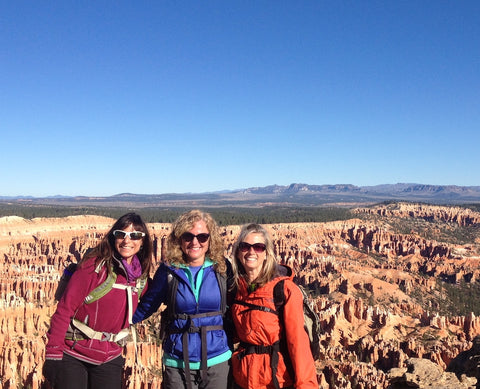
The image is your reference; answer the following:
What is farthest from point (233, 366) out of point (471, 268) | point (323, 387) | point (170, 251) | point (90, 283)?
point (471, 268)

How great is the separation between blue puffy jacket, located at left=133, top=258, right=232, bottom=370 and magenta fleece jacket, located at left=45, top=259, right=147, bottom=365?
597mm

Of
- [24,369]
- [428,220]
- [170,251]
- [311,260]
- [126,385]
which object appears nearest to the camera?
[170,251]

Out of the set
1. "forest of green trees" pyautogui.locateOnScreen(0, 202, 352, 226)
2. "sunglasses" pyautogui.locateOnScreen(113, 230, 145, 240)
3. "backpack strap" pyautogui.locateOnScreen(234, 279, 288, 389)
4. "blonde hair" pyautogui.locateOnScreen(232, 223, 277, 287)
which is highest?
"sunglasses" pyautogui.locateOnScreen(113, 230, 145, 240)

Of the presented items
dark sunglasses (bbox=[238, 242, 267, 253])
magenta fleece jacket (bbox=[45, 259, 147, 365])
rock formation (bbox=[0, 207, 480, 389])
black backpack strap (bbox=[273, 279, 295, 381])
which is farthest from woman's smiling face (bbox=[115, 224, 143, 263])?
rock formation (bbox=[0, 207, 480, 389])

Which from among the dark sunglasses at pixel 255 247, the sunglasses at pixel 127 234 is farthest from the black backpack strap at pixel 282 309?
the sunglasses at pixel 127 234

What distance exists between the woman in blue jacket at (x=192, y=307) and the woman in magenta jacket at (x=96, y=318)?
14.2 inches

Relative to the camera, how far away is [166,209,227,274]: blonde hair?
18.3 feet

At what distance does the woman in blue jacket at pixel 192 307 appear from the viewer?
528cm

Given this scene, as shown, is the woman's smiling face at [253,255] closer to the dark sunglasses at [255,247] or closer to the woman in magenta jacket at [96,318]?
the dark sunglasses at [255,247]

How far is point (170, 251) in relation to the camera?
5.59m

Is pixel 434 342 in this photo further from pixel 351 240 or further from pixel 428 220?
pixel 428 220

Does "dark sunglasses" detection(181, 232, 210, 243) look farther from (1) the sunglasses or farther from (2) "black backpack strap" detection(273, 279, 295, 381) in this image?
(2) "black backpack strap" detection(273, 279, 295, 381)

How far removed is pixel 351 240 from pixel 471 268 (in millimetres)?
31115

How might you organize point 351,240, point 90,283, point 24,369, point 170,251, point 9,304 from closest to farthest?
point 90,283
point 170,251
point 24,369
point 9,304
point 351,240
